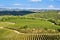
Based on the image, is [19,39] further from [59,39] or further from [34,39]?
[59,39]

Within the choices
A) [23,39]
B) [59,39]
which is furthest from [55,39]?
[23,39]

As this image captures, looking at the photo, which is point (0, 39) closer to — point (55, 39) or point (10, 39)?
point (10, 39)

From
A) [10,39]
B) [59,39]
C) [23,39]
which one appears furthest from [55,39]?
[10,39]

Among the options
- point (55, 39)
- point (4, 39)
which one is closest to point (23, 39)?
point (4, 39)

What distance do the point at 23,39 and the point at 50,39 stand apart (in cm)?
601

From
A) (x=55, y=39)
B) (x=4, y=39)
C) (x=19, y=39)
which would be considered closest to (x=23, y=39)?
(x=19, y=39)

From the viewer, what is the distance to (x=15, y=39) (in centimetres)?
4184

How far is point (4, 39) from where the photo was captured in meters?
41.4

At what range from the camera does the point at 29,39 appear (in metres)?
43.6

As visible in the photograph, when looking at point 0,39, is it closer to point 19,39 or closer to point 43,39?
point 19,39

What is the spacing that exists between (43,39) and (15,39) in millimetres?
6216

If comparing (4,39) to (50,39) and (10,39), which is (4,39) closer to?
(10,39)

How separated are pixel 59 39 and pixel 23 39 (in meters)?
7.98

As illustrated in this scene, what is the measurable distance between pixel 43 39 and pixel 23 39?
14.7 feet
